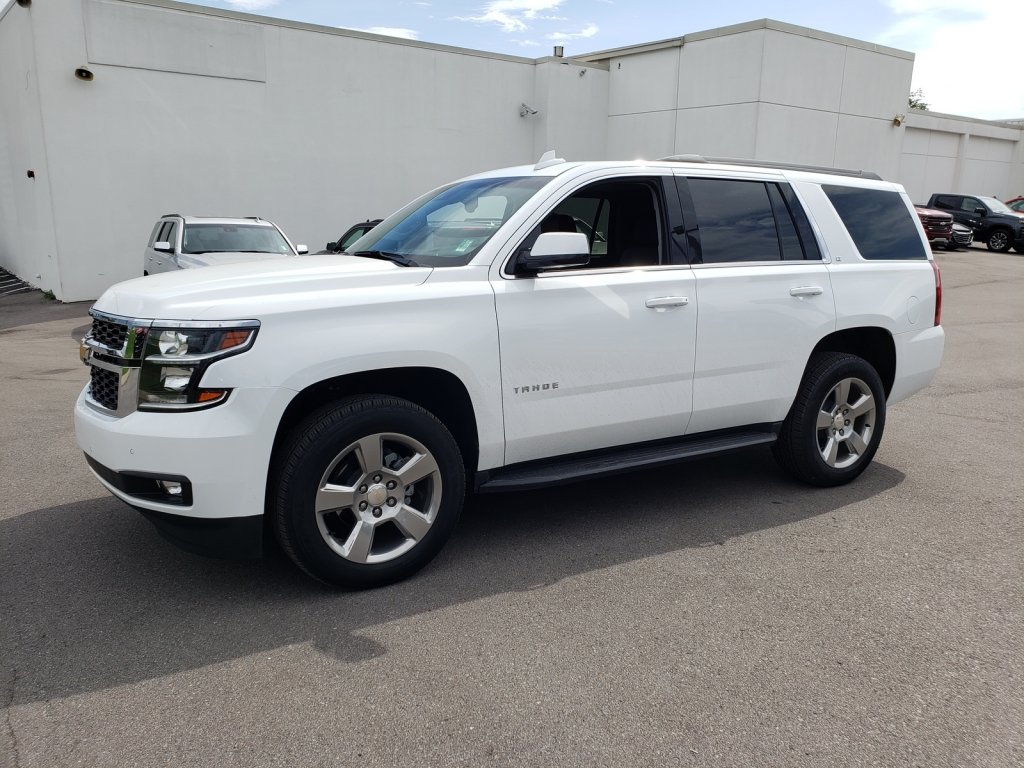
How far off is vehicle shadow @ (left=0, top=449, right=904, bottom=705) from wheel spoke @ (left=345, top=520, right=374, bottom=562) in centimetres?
20

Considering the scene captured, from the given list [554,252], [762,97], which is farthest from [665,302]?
[762,97]

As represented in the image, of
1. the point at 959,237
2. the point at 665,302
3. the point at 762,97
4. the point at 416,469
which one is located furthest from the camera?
the point at 959,237

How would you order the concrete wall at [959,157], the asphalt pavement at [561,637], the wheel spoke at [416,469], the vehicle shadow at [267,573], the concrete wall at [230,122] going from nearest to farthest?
the asphalt pavement at [561,637] < the vehicle shadow at [267,573] < the wheel spoke at [416,469] < the concrete wall at [230,122] < the concrete wall at [959,157]

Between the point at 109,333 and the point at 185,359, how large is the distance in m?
0.59

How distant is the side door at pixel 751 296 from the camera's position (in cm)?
444

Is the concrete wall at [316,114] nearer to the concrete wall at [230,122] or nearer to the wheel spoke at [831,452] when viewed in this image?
the concrete wall at [230,122]

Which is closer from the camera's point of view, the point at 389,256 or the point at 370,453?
the point at 370,453

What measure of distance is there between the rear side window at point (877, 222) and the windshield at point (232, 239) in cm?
845

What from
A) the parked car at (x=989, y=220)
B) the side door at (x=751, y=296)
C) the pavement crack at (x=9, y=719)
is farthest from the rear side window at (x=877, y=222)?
the parked car at (x=989, y=220)

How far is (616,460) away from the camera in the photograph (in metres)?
4.24

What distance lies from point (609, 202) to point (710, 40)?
17.2 meters

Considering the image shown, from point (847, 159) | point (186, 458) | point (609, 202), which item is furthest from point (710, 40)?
point (186, 458)

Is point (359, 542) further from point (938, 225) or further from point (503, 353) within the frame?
point (938, 225)

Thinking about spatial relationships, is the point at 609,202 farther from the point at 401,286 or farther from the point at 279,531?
the point at 279,531
